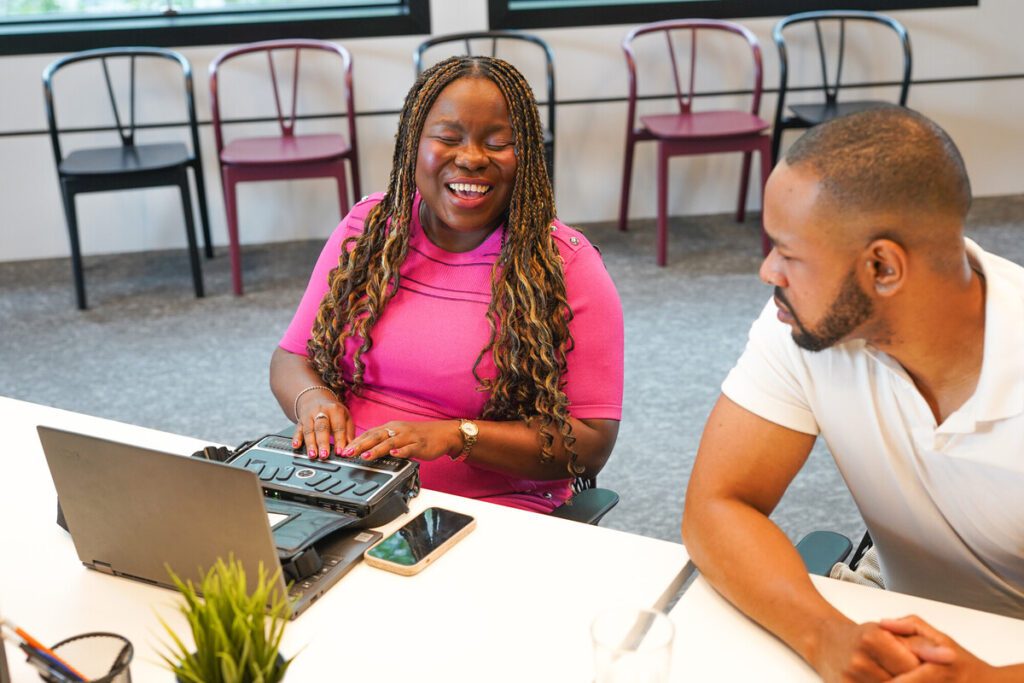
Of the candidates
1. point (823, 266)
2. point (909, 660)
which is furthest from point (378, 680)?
point (823, 266)

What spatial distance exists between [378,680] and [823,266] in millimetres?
699

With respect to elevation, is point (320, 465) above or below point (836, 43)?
below

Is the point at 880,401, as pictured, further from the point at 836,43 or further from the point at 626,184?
the point at 836,43

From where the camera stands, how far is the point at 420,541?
1.46 meters

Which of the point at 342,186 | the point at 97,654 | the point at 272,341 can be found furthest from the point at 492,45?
the point at 97,654

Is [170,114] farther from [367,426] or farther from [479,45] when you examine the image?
[367,426]

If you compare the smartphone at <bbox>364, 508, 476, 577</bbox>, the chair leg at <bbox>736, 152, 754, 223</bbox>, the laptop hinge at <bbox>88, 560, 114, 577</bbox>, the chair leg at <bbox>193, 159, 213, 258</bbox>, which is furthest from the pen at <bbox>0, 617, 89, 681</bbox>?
the chair leg at <bbox>736, 152, 754, 223</bbox>

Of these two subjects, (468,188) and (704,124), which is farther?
(704,124)

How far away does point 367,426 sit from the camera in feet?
6.36

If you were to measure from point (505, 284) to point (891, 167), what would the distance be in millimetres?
714

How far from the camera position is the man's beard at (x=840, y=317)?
1.35 meters

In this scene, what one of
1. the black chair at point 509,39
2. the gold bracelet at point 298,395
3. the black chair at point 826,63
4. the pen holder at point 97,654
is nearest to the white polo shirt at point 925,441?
the gold bracelet at point 298,395

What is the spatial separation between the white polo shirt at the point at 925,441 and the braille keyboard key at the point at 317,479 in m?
0.57

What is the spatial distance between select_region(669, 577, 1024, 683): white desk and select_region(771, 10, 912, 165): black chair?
3375 millimetres
